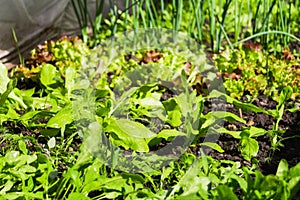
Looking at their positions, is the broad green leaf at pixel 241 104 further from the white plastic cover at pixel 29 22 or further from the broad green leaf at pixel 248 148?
the white plastic cover at pixel 29 22

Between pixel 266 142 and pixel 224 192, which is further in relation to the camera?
pixel 266 142

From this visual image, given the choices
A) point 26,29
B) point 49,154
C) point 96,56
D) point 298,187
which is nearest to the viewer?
point 298,187

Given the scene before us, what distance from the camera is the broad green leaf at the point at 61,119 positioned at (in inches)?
84.9

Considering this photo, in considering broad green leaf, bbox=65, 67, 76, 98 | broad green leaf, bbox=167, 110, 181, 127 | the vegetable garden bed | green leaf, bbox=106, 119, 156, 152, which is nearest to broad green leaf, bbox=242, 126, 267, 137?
the vegetable garden bed

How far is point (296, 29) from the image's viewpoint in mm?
3469

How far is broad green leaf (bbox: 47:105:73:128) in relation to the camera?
7.07ft

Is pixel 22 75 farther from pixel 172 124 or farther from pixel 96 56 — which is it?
pixel 172 124

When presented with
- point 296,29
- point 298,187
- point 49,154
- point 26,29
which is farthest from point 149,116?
point 296,29

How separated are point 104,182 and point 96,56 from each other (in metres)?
1.29

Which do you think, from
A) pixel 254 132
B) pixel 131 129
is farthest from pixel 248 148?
pixel 131 129

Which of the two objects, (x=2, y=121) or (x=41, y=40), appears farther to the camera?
(x=41, y=40)

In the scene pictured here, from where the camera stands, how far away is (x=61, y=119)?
217 cm

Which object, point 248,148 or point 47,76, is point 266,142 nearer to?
point 248,148

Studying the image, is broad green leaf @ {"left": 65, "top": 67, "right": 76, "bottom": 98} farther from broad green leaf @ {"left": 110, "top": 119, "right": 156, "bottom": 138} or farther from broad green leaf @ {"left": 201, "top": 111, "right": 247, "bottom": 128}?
broad green leaf @ {"left": 201, "top": 111, "right": 247, "bottom": 128}
